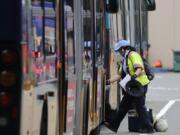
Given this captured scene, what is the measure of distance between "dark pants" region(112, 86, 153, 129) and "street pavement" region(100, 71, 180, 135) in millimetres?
251

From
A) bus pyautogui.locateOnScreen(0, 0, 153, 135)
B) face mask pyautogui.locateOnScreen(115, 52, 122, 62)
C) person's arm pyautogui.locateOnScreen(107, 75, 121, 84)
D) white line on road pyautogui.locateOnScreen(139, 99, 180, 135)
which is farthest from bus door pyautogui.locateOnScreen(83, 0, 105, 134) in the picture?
white line on road pyautogui.locateOnScreen(139, 99, 180, 135)

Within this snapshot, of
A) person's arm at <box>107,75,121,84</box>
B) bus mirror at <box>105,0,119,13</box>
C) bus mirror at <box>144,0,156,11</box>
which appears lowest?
person's arm at <box>107,75,121,84</box>

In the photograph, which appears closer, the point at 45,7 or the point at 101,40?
the point at 45,7

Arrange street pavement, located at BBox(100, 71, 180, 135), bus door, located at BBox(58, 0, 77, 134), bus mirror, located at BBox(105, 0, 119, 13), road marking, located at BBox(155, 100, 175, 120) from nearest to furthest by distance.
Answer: bus door, located at BBox(58, 0, 77, 134) < bus mirror, located at BBox(105, 0, 119, 13) < street pavement, located at BBox(100, 71, 180, 135) < road marking, located at BBox(155, 100, 175, 120)

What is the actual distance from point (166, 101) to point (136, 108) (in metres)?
7.09

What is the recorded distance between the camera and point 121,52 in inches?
A: 532

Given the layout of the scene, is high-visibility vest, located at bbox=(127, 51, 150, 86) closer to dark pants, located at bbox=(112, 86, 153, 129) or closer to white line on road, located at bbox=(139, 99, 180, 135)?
dark pants, located at bbox=(112, 86, 153, 129)

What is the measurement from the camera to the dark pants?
13570 millimetres

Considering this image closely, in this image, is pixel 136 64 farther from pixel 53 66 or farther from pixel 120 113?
pixel 53 66

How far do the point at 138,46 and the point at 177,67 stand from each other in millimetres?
16213

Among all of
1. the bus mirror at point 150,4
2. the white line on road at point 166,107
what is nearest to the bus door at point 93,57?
the white line on road at point 166,107
